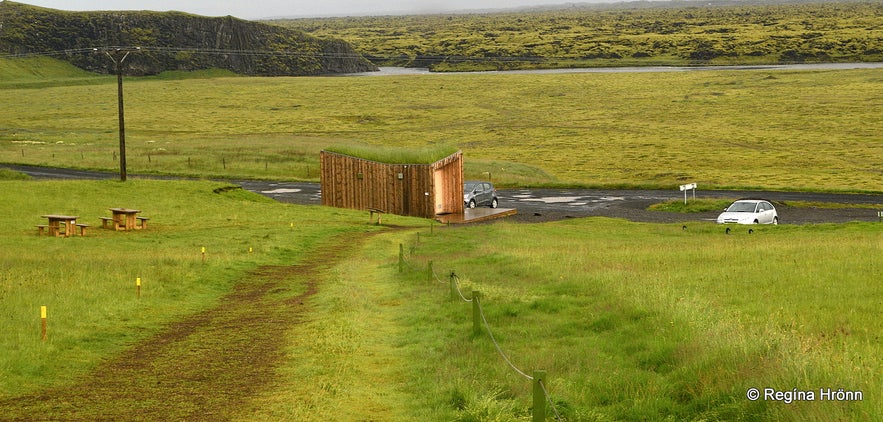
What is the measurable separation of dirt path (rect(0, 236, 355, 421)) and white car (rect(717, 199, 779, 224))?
26.3m

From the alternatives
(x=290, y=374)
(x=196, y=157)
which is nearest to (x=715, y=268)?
(x=290, y=374)

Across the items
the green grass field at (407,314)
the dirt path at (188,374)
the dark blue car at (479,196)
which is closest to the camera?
the green grass field at (407,314)

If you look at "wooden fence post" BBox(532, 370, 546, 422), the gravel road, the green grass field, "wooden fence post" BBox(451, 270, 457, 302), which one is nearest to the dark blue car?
the gravel road

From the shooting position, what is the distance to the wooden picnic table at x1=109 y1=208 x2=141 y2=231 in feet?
117

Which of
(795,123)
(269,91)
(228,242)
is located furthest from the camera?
(269,91)

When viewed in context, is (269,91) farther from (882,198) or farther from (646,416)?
(646,416)

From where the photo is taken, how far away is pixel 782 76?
516 feet

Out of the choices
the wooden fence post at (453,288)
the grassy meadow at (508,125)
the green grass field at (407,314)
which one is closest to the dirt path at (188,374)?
the green grass field at (407,314)

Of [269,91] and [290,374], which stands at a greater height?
[269,91]

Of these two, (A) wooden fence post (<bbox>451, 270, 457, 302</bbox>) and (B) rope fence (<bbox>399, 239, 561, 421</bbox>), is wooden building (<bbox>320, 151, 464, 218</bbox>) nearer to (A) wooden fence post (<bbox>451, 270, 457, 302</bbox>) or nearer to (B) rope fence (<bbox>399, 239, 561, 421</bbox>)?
(B) rope fence (<bbox>399, 239, 561, 421</bbox>)

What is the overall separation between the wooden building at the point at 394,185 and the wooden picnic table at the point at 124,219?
660 inches

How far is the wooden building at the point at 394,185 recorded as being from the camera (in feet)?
161

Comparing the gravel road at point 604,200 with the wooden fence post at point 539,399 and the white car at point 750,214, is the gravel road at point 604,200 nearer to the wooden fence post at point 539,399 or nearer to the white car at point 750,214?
the white car at point 750,214

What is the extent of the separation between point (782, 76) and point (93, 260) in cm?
15064
